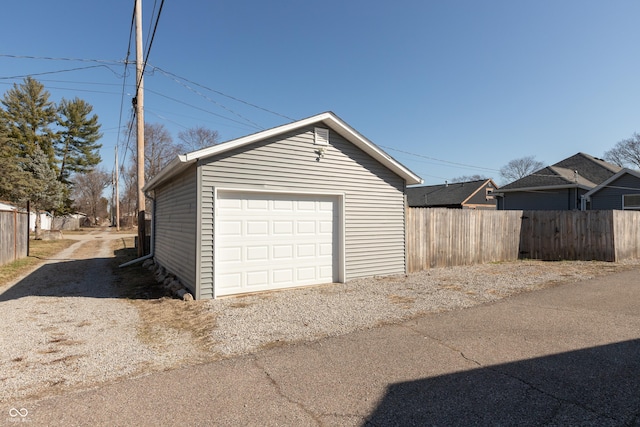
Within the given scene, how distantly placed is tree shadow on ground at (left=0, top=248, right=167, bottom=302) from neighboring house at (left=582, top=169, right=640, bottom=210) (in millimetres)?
21803

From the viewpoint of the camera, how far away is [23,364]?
3662 mm

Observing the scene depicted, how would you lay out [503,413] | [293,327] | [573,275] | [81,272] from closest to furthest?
[503,413]
[293,327]
[573,275]
[81,272]

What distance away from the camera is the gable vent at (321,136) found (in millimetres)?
7691

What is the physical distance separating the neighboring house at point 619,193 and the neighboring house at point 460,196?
44.2 ft

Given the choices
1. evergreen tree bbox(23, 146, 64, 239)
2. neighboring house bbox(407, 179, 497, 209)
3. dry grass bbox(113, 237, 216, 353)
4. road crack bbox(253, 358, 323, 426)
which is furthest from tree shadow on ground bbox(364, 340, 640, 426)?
evergreen tree bbox(23, 146, 64, 239)

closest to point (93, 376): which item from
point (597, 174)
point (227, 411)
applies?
point (227, 411)

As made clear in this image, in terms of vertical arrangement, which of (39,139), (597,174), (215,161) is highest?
(39,139)

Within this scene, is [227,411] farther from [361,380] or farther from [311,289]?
[311,289]

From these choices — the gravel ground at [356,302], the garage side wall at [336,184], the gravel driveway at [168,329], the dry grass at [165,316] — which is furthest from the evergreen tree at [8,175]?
the gravel ground at [356,302]

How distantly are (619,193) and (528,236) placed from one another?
10.4 meters

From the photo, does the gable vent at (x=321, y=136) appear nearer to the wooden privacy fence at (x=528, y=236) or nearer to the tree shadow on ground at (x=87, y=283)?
the wooden privacy fence at (x=528, y=236)

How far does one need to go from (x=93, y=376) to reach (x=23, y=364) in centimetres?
96

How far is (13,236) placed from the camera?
12.0 m

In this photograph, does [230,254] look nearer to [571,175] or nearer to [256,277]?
[256,277]
